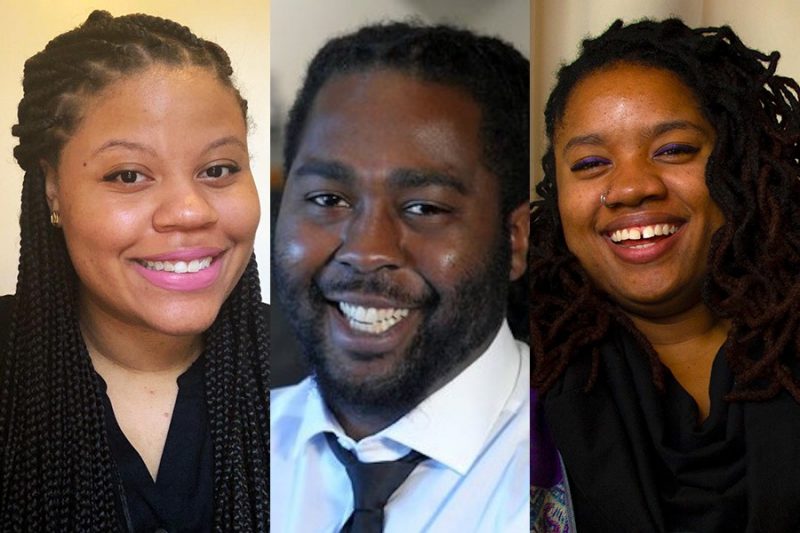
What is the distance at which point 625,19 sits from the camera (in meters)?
1.75

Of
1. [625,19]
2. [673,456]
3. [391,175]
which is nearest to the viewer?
[391,175]

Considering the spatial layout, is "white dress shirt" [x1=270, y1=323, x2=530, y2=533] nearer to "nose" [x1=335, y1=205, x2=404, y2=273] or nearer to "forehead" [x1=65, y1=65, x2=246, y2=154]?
"nose" [x1=335, y1=205, x2=404, y2=273]

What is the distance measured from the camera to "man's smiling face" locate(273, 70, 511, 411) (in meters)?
1.34

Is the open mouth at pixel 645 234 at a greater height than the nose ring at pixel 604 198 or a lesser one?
lesser

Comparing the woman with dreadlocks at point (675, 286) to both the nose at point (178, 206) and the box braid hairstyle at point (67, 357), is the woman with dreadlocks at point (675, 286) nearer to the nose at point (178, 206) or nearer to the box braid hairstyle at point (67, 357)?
the box braid hairstyle at point (67, 357)

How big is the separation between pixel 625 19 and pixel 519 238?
1.92 ft

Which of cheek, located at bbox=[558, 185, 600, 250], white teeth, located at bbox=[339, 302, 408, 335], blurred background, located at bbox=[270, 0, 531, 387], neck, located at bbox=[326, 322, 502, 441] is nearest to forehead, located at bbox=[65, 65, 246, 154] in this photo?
blurred background, located at bbox=[270, 0, 531, 387]

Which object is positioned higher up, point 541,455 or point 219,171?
point 219,171

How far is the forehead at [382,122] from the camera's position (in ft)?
4.40

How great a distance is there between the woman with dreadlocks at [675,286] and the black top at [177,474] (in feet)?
1.90

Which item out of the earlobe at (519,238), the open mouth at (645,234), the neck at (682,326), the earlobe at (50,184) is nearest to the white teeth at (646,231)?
the open mouth at (645,234)

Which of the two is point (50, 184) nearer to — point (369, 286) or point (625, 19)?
point (369, 286)

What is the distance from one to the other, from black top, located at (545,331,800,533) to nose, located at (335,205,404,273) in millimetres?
458

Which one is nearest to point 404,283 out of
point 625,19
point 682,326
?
point 682,326
